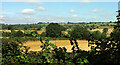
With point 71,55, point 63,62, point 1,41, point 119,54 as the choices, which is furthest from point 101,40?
point 1,41

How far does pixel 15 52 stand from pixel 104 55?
2.89 meters

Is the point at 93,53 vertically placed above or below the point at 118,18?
below

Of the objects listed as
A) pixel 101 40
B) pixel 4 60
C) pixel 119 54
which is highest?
pixel 101 40

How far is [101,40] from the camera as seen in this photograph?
3977 mm

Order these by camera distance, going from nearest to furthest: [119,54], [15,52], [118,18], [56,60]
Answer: [119,54]
[56,60]
[118,18]
[15,52]

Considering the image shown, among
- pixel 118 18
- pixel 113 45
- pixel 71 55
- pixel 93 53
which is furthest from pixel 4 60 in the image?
A: pixel 118 18

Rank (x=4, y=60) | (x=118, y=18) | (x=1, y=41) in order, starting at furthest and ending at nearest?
(x=1, y=41) → (x=4, y=60) → (x=118, y=18)

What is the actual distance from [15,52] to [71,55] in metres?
1.95

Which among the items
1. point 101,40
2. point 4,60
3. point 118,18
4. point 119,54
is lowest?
point 4,60

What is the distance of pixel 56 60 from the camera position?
3.78 m

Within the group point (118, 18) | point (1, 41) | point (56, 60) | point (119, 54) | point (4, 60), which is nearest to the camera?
point (119, 54)

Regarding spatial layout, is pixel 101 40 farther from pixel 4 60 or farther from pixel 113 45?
pixel 4 60

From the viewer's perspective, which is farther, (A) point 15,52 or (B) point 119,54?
(A) point 15,52

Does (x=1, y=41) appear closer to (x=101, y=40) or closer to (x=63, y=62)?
(x=63, y=62)
